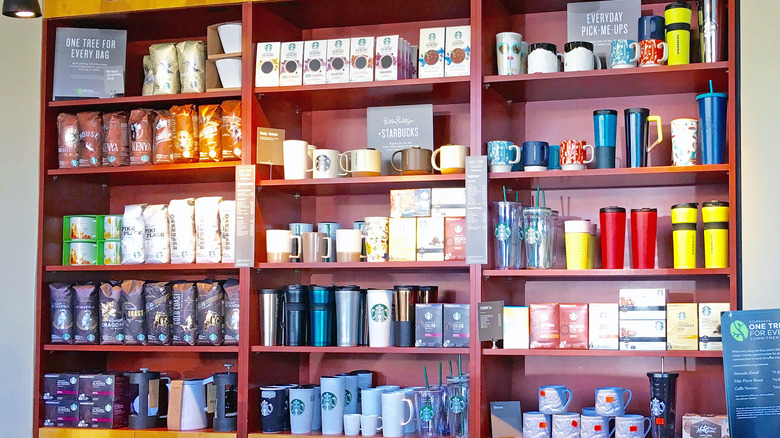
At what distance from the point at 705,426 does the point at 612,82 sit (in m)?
1.35

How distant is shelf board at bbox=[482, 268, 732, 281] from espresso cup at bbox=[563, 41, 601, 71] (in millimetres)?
791

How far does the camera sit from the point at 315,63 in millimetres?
4012

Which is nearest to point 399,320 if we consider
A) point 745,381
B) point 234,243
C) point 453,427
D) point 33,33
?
point 453,427

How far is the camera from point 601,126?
3.72 m

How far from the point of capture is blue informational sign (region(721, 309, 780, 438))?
9.87 ft

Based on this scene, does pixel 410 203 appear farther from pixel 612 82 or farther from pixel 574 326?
pixel 612 82

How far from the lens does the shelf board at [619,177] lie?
11.7 ft

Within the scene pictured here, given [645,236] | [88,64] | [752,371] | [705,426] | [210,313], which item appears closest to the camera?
[752,371]

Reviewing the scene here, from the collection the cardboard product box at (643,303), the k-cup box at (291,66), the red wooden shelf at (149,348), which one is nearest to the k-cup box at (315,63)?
the k-cup box at (291,66)

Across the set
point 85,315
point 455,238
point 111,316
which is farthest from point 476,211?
point 85,315

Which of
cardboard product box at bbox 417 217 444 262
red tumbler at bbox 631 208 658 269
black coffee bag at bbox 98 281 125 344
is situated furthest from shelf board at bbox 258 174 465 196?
black coffee bag at bbox 98 281 125 344

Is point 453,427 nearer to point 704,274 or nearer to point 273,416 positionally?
point 273,416

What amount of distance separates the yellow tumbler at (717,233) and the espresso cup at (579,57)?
27.7 inches

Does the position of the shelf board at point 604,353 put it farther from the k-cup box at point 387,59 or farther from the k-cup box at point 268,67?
the k-cup box at point 268,67
